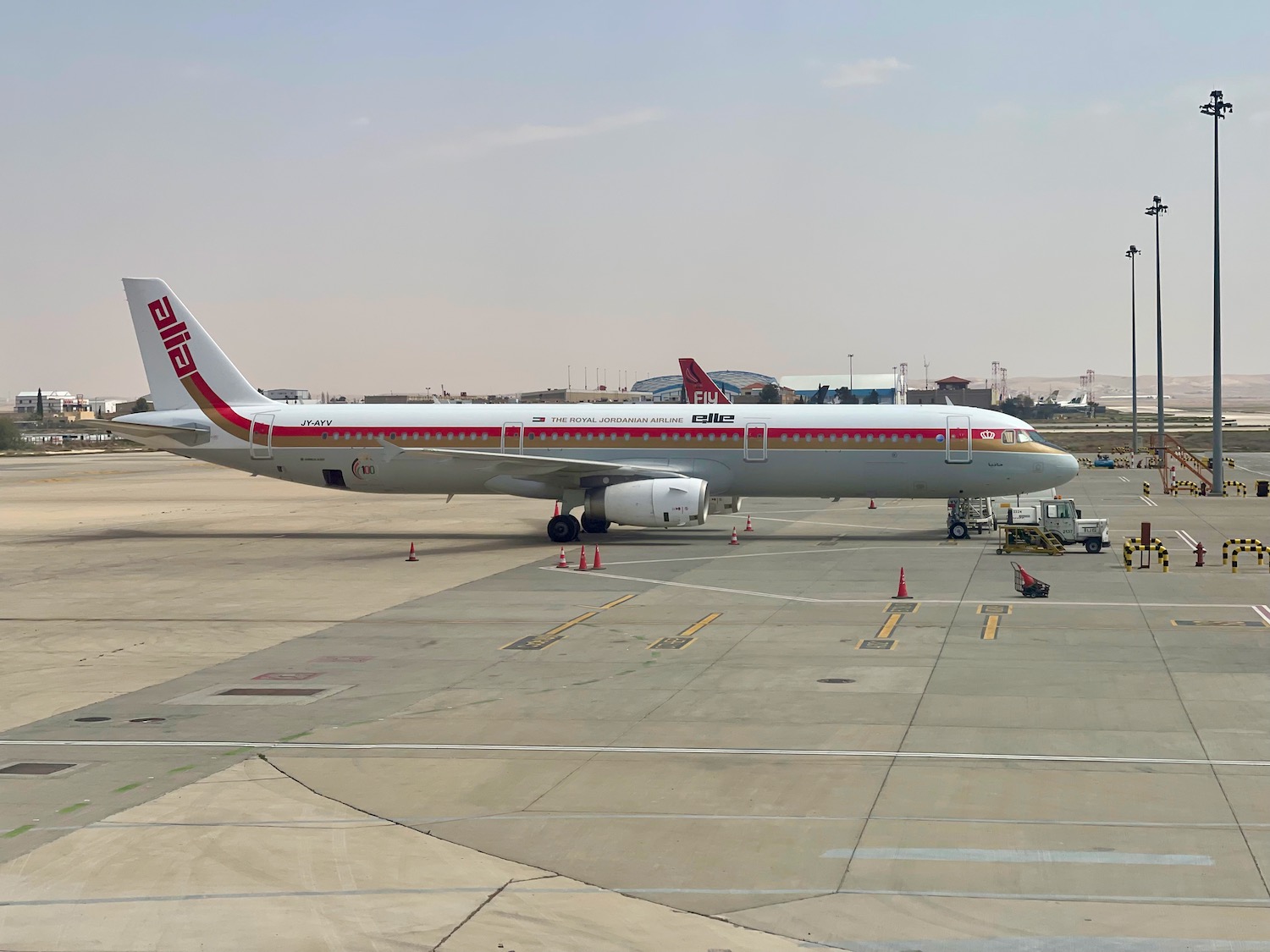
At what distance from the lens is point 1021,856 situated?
11.4 m

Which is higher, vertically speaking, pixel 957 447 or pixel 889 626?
pixel 957 447

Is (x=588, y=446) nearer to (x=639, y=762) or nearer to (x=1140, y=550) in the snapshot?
(x=1140, y=550)

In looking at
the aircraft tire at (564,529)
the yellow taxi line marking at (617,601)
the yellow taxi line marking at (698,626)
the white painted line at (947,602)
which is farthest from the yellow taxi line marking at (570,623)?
the aircraft tire at (564,529)

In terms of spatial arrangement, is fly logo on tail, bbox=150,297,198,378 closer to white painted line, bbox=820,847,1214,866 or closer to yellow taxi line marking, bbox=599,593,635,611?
yellow taxi line marking, bbox=599,593,635,611

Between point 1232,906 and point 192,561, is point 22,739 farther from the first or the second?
point 192,561

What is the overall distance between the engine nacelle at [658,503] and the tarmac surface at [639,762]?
618 cm

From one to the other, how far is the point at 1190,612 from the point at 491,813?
691 inches

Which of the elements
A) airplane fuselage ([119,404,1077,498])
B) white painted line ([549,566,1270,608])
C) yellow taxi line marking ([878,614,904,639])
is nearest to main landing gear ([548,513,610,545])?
airplane fuselage ([119,404,1077,498])

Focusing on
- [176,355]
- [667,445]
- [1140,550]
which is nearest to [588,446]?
[667,445]

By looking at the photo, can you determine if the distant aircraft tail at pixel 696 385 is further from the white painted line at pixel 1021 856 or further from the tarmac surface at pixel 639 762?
the white painted line at pixel 1021 856

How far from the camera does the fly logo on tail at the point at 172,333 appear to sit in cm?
4388

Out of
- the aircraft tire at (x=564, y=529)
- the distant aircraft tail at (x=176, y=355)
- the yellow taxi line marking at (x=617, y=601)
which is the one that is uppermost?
the distant aircraft tail at (x=176, y=355)

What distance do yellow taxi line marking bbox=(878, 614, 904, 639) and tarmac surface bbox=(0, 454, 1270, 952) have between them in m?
0.28

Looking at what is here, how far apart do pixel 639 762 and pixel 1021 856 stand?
4708mm
